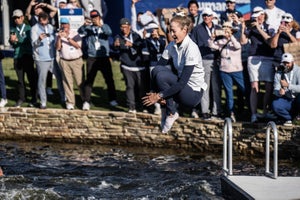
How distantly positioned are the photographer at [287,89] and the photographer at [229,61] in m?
1.06

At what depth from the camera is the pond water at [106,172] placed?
56.2 ft

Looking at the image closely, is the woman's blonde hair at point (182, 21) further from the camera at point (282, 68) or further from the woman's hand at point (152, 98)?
the camera at point (282, 68)

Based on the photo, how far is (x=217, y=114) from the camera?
19.8m

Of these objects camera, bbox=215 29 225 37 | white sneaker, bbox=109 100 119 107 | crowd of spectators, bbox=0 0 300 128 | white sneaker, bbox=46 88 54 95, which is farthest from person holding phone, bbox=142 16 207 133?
white sneaker, bbox=46 88 54 95

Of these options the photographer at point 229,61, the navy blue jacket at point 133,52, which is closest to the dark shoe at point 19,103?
the navy blue jacket at point 133,52

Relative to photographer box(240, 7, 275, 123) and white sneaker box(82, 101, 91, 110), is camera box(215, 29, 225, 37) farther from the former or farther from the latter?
white sneaker box(82, 101, 91, 110)

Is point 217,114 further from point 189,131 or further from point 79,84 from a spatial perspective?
point 79,84

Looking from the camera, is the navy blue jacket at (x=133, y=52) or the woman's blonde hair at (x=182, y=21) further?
the navy blue jacket at (x=133, y=52)

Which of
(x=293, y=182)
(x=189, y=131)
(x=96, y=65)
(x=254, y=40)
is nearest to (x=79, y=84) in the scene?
(x=96, y=65)

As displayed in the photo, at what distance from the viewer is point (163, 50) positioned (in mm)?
19344

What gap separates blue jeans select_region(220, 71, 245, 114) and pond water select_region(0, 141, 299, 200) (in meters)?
1.06

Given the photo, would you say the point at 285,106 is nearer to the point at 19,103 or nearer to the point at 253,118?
the point at 253,118

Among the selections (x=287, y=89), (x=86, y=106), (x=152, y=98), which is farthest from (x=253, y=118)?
(x=152, y=98)

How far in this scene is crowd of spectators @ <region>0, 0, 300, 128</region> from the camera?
1895 centimetres
